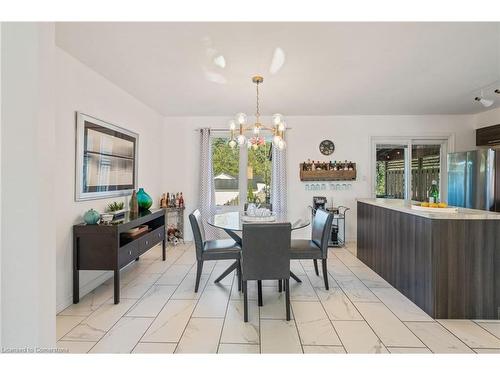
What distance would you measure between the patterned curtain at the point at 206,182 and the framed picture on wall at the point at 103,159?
4.35 feet

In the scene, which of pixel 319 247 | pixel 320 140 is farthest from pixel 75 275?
pixel 320 140

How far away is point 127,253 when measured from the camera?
2773 millimetres

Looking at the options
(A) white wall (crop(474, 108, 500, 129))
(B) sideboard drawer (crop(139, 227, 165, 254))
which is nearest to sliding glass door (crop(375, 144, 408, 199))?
(A) white wall (crop(474, 108, 500, 129))

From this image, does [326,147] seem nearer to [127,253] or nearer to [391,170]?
[391,170]

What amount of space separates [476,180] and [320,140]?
7.95ft

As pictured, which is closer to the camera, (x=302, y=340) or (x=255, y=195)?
(x=302, y=340)

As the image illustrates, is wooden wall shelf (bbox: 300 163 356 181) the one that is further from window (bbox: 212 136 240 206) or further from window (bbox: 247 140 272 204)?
window (bbox: 212 136 240 206)

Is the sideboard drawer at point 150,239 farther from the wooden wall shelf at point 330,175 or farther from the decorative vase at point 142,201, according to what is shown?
the wooden wall shelf at point 330,175

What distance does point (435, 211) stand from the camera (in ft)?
8.07

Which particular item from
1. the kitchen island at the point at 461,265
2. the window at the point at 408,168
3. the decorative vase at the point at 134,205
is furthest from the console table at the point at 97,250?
the window at the point at 408,168
